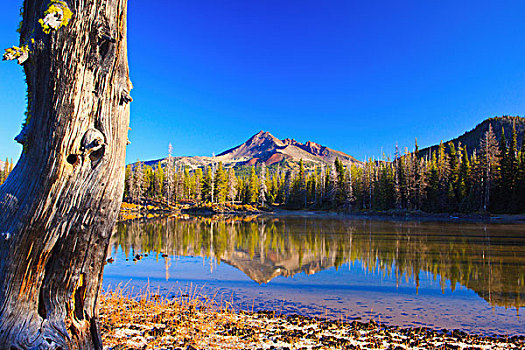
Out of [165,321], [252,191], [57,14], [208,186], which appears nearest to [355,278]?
[165,321]

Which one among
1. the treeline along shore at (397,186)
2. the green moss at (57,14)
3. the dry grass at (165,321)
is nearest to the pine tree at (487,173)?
the treeline along shore at (397,186)

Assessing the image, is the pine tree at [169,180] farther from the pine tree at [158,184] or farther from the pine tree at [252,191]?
the pine tree at [252,191]

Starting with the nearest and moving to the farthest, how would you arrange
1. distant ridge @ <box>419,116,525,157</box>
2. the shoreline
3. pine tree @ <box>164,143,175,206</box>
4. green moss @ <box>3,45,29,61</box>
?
green moss @ <box>3,45,29,61</box> < the shoreline < pine tree @ <box>164,143,175,206</box> < distant ridge @ <box>419,116,525,157</box>

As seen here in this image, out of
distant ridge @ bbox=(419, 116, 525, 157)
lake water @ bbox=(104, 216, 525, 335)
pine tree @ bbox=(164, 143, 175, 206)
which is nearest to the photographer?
lake water @ bbox=(104, 216, 525, 335)

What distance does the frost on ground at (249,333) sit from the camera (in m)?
6.23

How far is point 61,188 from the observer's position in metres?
2.78

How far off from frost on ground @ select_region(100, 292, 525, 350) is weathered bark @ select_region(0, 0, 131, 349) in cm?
348

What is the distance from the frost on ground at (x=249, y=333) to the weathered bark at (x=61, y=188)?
3.48 m

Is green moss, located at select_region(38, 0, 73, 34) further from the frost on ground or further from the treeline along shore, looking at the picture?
the treeline along shore

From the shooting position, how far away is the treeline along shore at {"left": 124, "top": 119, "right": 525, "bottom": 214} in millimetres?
55062

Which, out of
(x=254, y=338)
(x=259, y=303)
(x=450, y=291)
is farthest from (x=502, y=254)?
(x=254, y=338)

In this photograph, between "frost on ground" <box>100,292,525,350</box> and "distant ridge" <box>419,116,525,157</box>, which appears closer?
"frost on ground" <box>100,292,525,350</box>

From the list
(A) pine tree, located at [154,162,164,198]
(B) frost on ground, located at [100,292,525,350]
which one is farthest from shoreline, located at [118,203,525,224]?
(B) frost on ground, located at [100,292,525,350]

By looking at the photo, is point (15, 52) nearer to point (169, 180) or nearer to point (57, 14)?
point (57, 14)
